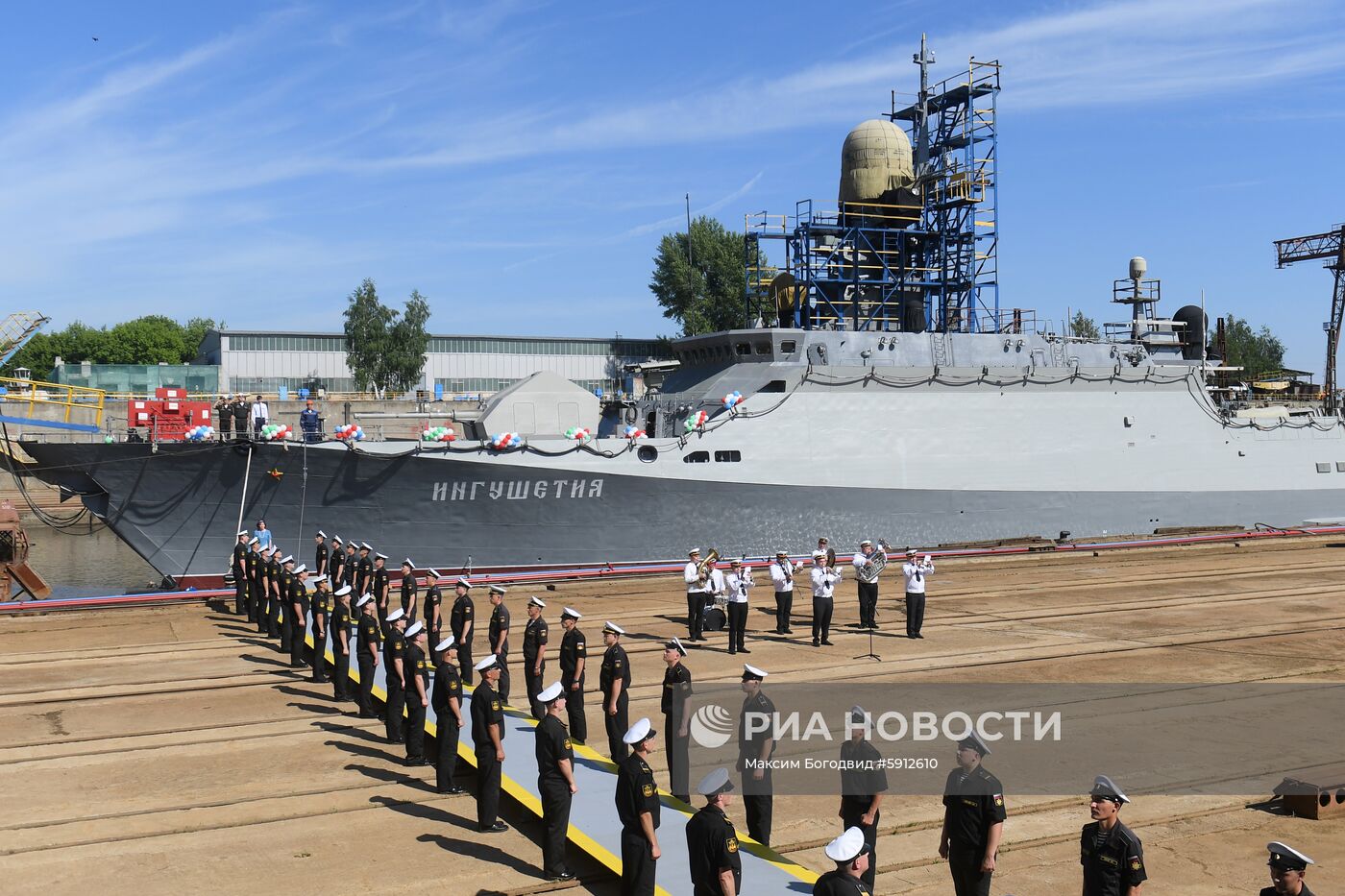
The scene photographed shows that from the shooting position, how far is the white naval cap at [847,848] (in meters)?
4.68

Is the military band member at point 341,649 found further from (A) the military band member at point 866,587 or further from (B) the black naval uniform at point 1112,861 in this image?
(B) the black naval uniform at point 1112,861

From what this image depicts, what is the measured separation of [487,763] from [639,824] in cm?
186

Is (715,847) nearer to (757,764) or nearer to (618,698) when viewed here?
(757,764)

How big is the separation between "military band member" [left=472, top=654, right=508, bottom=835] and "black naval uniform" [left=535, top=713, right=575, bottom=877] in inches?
26.6

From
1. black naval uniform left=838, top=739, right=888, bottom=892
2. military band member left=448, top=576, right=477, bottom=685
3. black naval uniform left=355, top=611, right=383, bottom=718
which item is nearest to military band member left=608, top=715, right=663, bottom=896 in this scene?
black naval uniform left=838, top=739, right=888, bottom=892

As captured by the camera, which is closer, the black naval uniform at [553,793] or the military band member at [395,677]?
the black naval uniform at [553,793]

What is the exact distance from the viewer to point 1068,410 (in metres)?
24.0

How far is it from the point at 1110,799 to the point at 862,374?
17.5m

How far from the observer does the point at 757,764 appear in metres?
7.14

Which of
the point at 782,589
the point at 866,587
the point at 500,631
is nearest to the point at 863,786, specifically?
the point at 500,631

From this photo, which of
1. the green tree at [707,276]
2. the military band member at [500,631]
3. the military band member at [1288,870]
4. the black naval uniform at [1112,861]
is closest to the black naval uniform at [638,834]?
the black naval uniform at [1112,861]

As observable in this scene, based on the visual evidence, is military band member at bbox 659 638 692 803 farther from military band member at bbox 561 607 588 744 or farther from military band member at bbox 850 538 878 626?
military band member at bbox 850 538 878 626

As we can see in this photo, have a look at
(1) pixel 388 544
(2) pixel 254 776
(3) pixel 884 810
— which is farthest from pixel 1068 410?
(2) pixel 254 776

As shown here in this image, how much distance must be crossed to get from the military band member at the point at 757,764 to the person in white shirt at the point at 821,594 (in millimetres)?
6710
